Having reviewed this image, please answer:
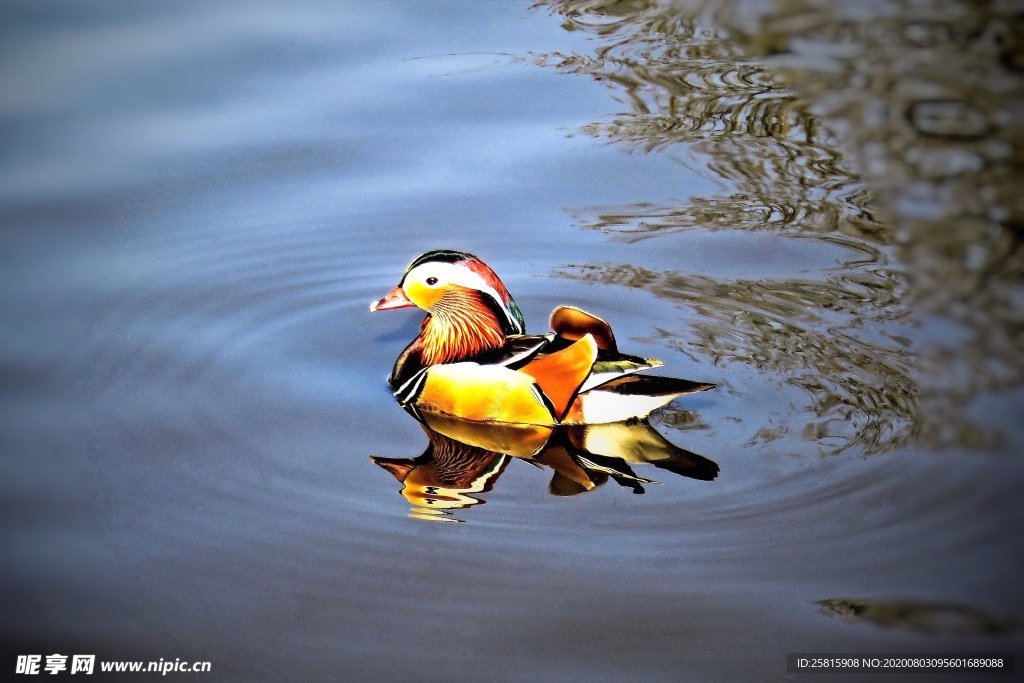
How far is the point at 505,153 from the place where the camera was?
8.30 m

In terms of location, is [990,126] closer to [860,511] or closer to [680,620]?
[860,511]

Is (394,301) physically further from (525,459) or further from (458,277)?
(525,459)

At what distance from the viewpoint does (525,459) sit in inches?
224

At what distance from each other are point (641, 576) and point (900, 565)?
2.87 ft

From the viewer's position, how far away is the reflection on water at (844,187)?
6.12 m

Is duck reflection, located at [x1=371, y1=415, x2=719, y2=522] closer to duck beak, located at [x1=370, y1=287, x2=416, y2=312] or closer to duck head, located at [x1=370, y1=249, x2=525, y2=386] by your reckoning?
duck head, located at [x1=370, y1=249, x2=525, y2=386]

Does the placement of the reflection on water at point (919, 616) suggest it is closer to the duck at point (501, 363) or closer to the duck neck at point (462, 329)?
the duck at point (501, 363)

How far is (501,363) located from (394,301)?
2.04 ft

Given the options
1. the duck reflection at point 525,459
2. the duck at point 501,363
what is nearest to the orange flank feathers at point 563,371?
the duck at point 501,363

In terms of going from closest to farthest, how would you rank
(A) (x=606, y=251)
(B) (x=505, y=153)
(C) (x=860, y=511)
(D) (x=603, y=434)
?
(C) (x=860, y=511) → (D) (x=603, y=434) → (A) (x=606, y=251) → (B) (x=505, y=153)

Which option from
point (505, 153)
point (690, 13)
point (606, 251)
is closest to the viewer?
point (606, 251)

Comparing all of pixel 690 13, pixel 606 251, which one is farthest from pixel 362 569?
pixel 690 13

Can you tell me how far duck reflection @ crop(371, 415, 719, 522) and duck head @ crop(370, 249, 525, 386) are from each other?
32 centimetres

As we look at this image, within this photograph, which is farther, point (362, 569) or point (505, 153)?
point (505, 153)
